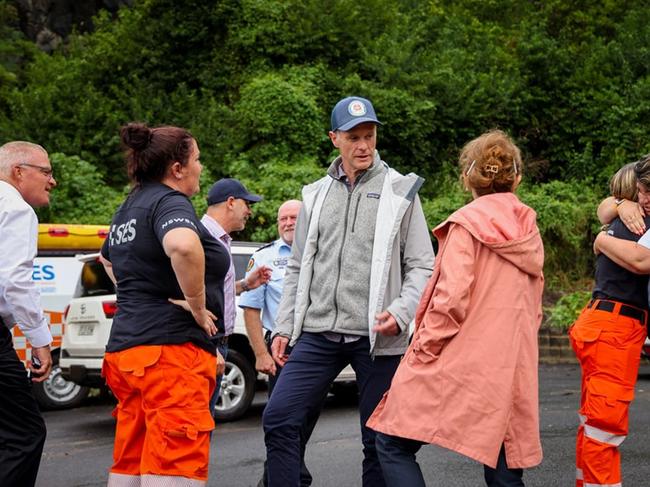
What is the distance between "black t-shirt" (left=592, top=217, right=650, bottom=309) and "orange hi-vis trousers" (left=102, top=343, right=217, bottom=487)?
225 cm

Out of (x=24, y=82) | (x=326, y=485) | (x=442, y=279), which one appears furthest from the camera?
(x=24, y=82)

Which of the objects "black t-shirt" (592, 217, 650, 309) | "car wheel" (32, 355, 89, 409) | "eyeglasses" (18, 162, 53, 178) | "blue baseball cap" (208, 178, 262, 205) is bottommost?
"car wheel" (32, 355, 89, 409)

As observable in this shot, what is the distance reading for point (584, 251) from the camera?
61.4ft

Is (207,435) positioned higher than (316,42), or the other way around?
(316,42)

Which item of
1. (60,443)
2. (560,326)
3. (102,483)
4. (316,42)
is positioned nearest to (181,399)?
(102,483)

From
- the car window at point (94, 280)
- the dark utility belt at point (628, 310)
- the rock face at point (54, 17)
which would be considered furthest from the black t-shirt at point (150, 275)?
the rock face at point (54, 17)

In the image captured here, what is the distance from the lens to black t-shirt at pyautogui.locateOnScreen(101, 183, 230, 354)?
15.8ft

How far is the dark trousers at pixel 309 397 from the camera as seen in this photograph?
5219mm

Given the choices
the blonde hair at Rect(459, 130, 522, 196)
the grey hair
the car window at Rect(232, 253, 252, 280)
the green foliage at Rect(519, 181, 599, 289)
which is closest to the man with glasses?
the grey hair

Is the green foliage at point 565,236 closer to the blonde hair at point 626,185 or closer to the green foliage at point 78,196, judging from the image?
the green foliage at point 78,196

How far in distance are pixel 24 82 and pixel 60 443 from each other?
21350 mm

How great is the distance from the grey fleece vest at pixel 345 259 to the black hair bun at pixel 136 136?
1023mm

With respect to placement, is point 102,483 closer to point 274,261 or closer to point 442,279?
point 274,261

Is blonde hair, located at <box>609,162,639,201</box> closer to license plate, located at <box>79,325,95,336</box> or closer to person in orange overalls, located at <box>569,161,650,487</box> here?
person in orange overalls, located at <box>569,161,650,487</box>
